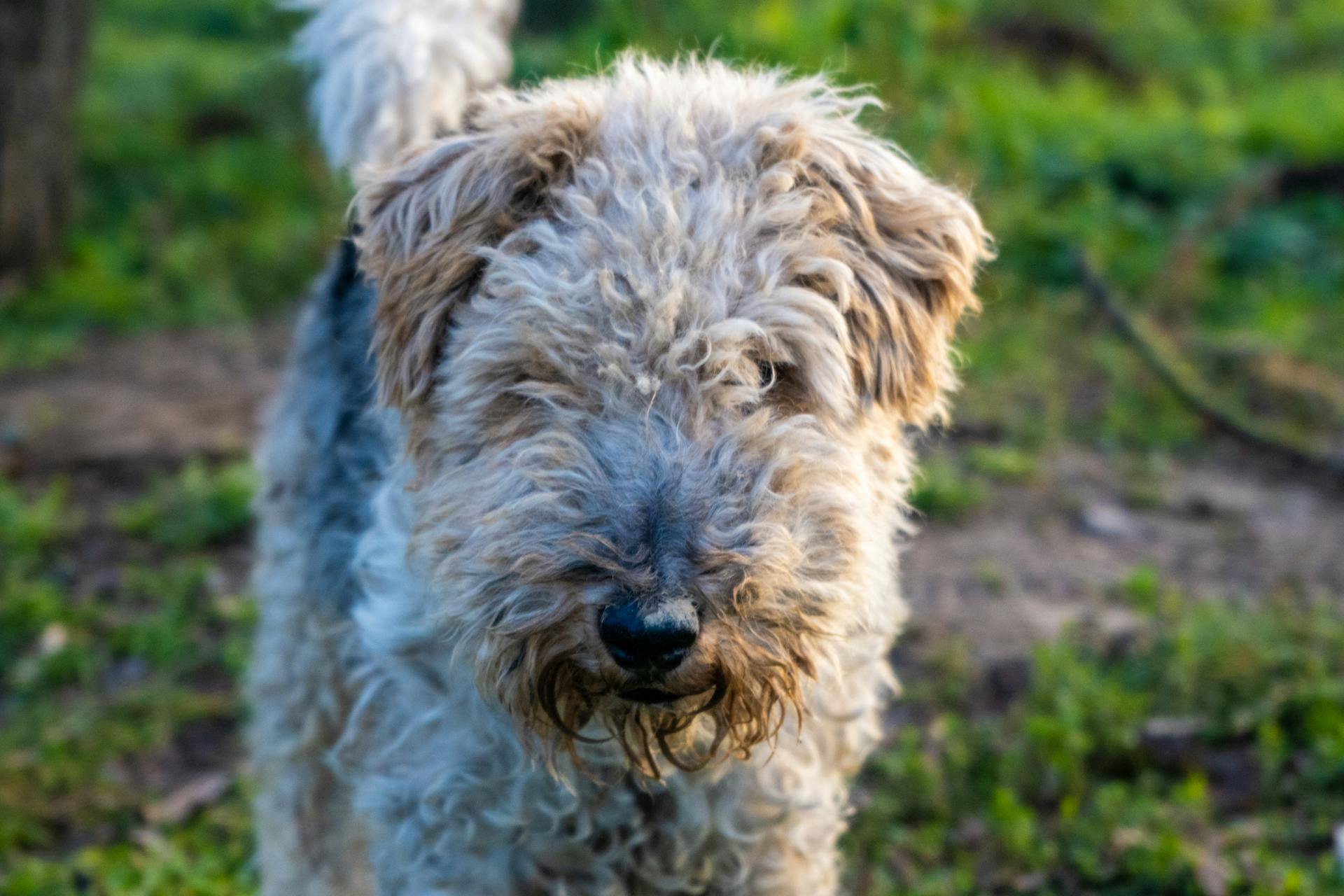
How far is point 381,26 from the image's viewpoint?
3.92m

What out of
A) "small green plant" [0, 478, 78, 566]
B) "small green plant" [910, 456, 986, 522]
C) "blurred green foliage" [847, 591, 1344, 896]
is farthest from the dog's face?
"small green plant" [0, 478, 78, 566]

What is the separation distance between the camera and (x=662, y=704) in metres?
2.52

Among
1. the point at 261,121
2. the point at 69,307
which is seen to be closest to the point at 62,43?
the point at 69,307

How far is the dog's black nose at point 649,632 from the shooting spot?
235 cm

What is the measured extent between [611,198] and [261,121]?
344 inches

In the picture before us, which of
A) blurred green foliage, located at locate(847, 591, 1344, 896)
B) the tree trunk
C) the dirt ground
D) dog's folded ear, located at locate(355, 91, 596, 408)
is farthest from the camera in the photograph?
the tree trunk

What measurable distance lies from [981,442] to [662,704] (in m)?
4.38

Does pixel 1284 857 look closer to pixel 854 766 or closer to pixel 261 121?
pixel 854 766

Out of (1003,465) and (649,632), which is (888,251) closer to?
(649,632)

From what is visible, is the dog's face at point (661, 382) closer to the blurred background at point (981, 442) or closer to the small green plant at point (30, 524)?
the blurred background at point (981, 442)

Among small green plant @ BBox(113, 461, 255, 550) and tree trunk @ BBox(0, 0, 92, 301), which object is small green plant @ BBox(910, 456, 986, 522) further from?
tree trunk @ BBox(0, 0, 92, 301)

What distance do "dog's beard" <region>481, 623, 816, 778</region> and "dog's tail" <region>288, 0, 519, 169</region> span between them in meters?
1.77

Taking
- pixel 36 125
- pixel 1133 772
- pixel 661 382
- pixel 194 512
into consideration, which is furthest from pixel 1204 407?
pixel 36 125

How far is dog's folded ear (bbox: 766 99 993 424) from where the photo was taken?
284 centimetres
